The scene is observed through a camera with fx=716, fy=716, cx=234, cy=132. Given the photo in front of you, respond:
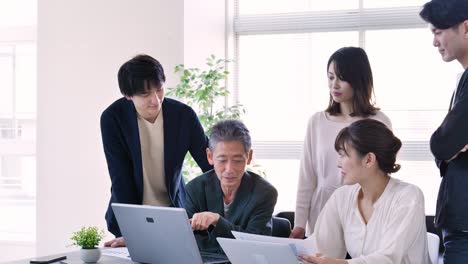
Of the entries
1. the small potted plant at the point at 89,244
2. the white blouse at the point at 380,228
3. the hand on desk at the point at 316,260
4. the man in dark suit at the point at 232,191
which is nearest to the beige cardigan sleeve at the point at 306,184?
the man in dark suit at the point at 232,191

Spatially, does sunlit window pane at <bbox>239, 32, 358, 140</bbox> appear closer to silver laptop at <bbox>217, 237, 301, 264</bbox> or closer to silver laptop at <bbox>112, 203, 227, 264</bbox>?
silver laptop at <bbox>112, 203, 227, 264</bbox>

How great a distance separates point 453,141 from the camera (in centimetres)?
230

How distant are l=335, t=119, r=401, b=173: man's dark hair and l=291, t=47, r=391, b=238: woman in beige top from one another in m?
0.65

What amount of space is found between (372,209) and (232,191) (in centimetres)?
59

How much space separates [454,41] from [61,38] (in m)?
3.53

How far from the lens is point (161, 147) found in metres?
3.17

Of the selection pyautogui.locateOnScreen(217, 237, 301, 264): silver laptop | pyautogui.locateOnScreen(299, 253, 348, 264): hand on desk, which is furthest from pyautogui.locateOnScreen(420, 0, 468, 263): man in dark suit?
pyautogui.locateOnScreen(217, 237, 301, 264): silver laptop

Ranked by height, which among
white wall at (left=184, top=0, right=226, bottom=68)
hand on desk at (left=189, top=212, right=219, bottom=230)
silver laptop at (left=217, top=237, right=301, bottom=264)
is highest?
white wall at (left=184, top=0, right=226, bottom=68)

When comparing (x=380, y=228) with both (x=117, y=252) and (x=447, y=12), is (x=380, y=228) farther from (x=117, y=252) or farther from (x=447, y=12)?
(x=117, y=252)

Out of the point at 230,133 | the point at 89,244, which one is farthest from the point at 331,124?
the point at 89,244

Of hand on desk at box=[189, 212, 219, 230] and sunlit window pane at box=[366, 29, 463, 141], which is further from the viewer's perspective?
sunlit window pane at box=[366, 29, 463, 141]

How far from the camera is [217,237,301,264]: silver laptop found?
2.02 m

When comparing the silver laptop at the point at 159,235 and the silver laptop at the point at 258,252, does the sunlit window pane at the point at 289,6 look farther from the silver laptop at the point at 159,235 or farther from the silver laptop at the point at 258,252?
the silver laptop at the point at 258,252

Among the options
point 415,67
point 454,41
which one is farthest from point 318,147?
point 415,67
